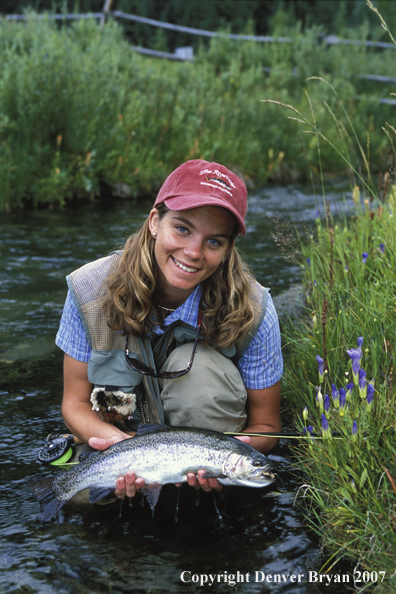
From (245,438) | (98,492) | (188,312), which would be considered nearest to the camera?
(98,492)

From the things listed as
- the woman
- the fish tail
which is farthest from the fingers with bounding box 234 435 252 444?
the fish tail

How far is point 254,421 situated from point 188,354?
0.48 meters

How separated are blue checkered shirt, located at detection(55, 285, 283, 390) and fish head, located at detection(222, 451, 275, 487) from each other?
0.61 m

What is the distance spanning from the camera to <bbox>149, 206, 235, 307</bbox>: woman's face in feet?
9.24

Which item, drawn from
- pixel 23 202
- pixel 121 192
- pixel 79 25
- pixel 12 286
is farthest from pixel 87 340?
pixel 79 25

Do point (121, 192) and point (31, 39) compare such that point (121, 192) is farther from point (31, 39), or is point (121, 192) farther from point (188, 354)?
point (188, 354)

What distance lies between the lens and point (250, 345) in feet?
10.2

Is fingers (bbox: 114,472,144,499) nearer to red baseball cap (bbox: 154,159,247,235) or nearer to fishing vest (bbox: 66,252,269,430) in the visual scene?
fishing vest (bbox: 66,252,269,430)

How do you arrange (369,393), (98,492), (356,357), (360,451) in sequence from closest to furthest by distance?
(356,357) < (369,393) < (360,451) < (98,492)

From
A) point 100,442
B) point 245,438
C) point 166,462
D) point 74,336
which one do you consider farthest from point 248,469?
point 74,336

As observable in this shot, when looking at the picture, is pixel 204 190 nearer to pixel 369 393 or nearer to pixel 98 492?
pixel 369 393

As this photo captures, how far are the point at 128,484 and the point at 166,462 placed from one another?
0.19 metres

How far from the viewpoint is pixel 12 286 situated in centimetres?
612

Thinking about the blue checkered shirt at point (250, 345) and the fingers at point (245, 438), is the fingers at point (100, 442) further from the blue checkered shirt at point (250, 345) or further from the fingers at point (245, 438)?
the fingers at point (245, 438)
